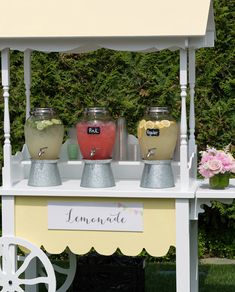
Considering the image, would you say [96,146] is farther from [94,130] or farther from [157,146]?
[157,146]

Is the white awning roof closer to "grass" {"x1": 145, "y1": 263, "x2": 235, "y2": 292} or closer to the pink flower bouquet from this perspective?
the pink flower bouquet

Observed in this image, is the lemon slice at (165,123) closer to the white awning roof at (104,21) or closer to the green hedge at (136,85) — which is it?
the white awning roof at (104,21)

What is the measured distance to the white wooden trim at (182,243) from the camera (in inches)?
126

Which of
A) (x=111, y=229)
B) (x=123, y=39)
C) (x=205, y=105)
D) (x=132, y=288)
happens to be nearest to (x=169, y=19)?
(x=123, y=39)

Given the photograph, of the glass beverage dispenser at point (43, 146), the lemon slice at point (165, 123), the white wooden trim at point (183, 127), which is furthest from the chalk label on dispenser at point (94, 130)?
the white wooden trim at point (183, 127)

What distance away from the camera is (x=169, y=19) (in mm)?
3186

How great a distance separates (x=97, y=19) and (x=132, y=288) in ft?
5.37

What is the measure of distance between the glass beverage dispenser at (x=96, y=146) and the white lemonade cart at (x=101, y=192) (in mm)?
74

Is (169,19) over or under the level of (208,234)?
over

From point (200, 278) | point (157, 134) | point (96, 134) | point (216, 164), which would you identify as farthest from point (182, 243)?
point (200, 278)

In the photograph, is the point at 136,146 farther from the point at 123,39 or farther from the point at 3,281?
the point at 3,281

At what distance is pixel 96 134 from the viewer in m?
3.40

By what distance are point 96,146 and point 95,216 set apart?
0.36 m

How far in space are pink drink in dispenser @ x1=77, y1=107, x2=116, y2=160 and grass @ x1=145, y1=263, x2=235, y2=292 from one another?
5.13 feet
